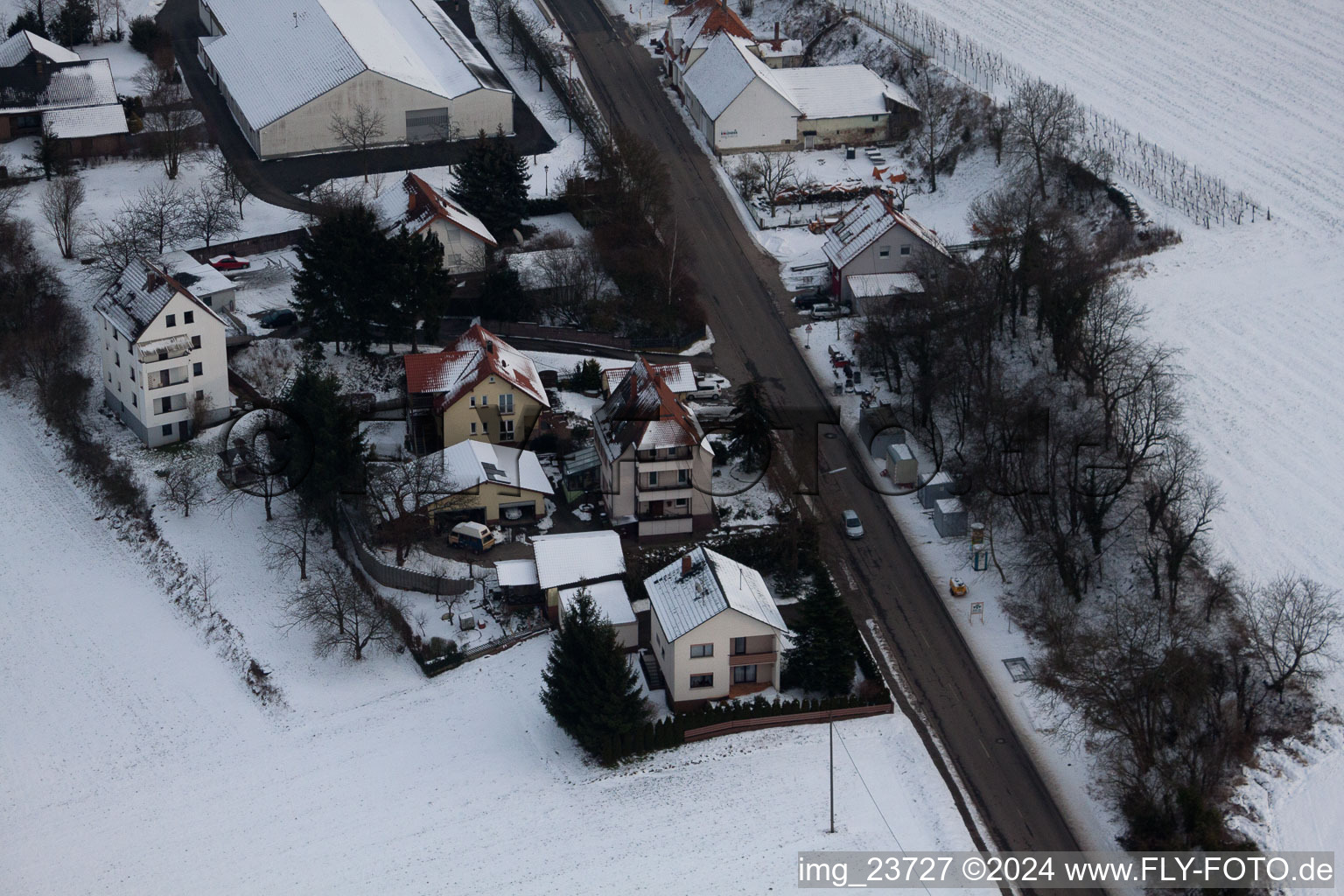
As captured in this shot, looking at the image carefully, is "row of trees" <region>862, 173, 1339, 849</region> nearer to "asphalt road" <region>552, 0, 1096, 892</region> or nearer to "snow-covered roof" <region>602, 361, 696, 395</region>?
"asphalt road" <region>552, 0, 1096, 892</region>

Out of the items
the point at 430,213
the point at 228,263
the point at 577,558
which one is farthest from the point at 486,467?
the point at 228,263

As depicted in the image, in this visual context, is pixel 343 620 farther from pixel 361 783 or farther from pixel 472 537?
pixel 361 783

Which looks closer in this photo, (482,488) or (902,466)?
(482,488)

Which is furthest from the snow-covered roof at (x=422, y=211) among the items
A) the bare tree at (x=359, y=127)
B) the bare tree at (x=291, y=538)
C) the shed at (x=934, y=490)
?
the shed at (x=934, y=490)

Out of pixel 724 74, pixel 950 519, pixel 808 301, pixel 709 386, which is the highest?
pixel 724 74

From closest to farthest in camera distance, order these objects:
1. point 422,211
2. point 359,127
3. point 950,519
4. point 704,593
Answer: point 704,593
point 950,519
point 422,211
point 359,127

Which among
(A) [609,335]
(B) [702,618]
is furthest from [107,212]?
(B) [702,618]

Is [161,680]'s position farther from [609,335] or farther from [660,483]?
[609,335]
